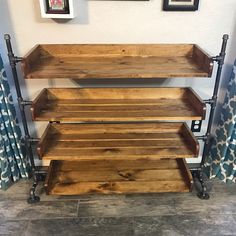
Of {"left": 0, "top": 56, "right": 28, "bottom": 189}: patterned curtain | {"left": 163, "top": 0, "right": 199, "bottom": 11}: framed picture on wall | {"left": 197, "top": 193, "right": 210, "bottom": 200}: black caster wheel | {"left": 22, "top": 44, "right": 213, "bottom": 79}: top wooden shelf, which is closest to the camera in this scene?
{"left": 22, "top": 44, "right": 213, "bottom": 79}: top wooden shelf

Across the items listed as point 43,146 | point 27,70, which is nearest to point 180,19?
point 27,70

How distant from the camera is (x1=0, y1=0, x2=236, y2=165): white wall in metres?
1.47

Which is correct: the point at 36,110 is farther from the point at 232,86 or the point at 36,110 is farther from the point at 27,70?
the point at 232,86

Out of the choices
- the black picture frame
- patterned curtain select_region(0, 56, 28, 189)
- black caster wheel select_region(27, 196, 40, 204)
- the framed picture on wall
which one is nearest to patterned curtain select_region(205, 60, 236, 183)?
the framed picture on wall

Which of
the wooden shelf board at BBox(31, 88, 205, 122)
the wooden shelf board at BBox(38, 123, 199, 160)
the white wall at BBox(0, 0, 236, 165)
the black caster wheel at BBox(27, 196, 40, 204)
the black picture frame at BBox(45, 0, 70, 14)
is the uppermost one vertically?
the black picture frame at BBox(45, 0, 70, 14)

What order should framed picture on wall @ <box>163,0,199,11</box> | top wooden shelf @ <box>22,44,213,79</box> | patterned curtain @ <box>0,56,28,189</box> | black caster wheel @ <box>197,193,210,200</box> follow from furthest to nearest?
black caster wheel @ <box>197,193,210,200</box>
patterned curtain @ <box>0,56,28,189</box>
framed picture on wall @ <box>163,0,199,11</box>
top wooden shelf @ <box>22,44,213,79</box>

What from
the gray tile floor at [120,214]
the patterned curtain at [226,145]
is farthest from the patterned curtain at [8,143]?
the patterned curtain at [226,145]

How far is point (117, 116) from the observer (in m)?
1.41

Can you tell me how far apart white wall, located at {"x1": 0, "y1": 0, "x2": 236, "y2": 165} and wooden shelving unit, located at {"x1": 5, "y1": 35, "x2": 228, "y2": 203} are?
68 millimetres

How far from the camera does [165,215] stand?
62.2 inches

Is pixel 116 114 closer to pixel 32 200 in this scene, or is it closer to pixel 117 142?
pixel 117 142

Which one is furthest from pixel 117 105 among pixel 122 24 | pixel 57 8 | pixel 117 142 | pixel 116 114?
pixel 57 8

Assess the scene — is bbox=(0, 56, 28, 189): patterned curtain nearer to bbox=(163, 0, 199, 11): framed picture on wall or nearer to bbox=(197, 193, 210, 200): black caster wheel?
bbox=(163, 0, 199, 11): framed picture on wall

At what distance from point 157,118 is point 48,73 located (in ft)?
2.01
